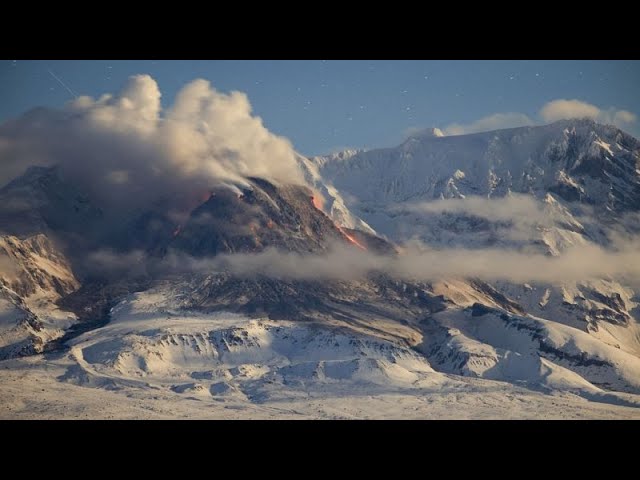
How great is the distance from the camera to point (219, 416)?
17712cm

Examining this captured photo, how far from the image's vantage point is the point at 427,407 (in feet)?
632

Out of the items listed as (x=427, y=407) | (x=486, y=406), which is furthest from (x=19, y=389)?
(x=486, y=406)

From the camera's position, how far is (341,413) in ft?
599

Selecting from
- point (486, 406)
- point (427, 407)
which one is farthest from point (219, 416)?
point (486, 406)
